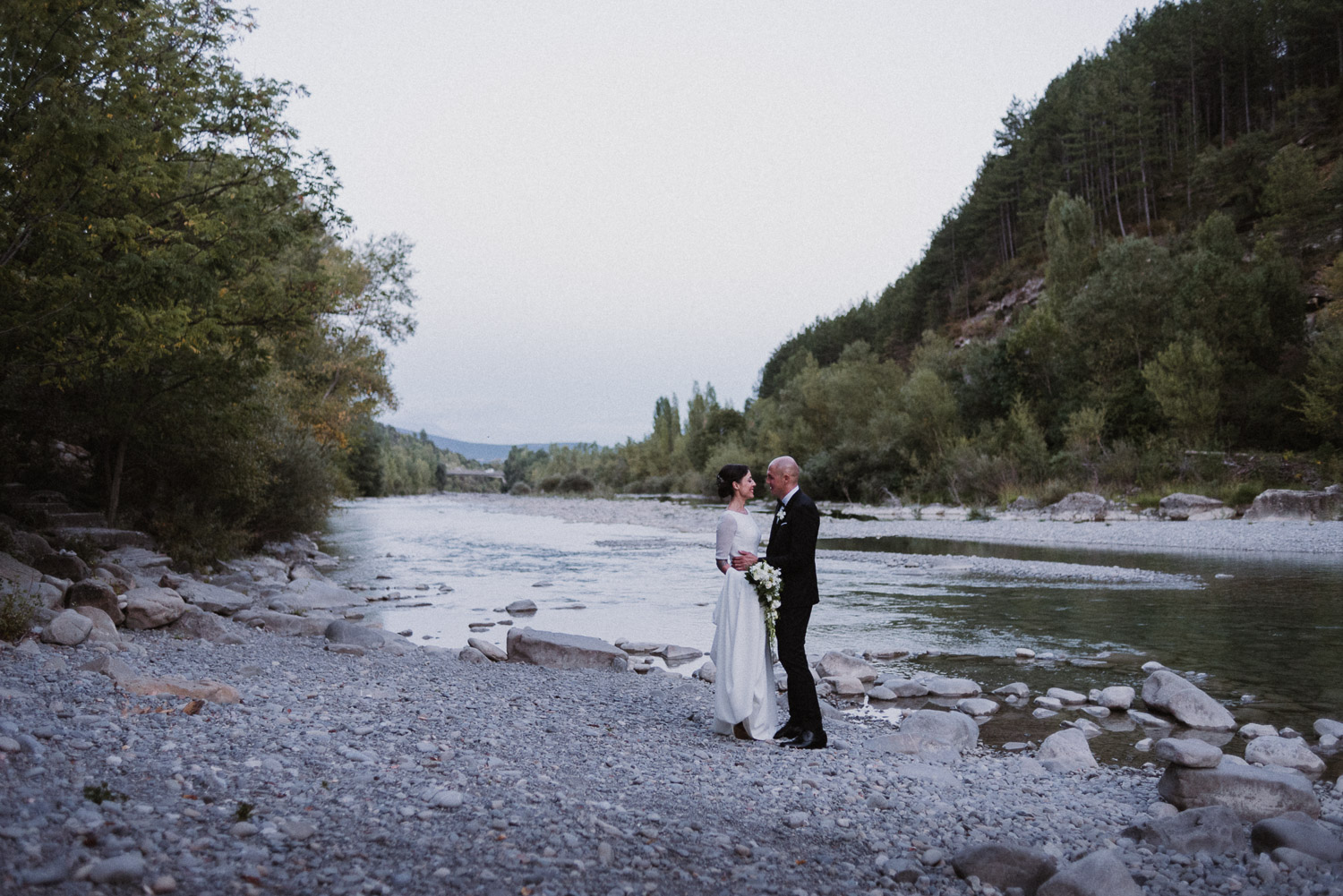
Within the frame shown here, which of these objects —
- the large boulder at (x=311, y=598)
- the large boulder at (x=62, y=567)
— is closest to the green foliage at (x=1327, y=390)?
the large boulder at (x=311, y=598)

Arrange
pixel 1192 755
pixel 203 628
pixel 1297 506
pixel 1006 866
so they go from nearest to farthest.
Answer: pixel 1006 866 < pixel 1192 755 < pixel 203 628 < pixel 1297 506

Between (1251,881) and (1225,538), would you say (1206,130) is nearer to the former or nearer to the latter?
(1225,538)

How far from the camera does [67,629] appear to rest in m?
9.21

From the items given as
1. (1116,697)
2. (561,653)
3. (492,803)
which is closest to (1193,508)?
(1116,697)

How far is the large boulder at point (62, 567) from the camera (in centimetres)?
1316

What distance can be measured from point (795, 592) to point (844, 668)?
424 centimetres

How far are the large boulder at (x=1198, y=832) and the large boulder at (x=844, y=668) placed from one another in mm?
5662

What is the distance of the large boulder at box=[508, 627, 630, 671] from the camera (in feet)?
37.1

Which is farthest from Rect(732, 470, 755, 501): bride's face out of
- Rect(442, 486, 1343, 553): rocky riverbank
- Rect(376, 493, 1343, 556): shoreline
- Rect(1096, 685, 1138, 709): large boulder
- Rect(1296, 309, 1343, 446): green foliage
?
Rect(1296, 309, 1343, 446): green foliage

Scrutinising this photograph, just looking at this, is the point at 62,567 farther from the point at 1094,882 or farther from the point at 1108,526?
the point at 1108,526

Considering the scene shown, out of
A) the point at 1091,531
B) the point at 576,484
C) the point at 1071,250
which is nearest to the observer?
the point at 1091,531

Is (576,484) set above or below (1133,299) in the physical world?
below

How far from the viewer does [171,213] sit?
46.7ft

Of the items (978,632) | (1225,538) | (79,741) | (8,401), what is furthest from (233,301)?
(1225,538)
